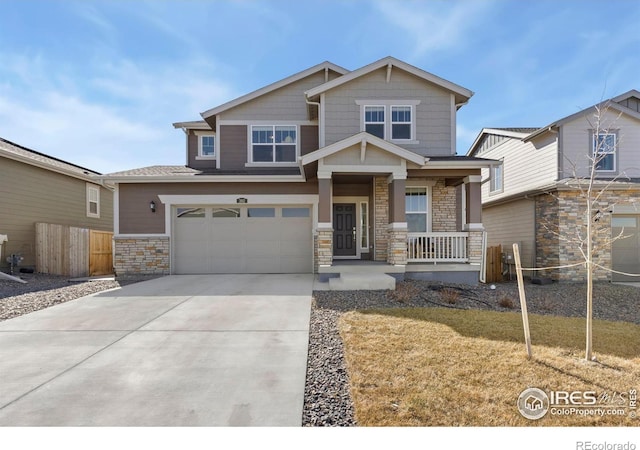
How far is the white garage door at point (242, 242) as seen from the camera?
435 inches

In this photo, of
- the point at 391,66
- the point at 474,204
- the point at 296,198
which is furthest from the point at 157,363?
the point at 391,66

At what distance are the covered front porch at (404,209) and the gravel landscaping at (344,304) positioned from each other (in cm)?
80

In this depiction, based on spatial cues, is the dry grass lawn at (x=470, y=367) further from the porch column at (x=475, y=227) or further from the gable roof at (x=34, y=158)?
the gable roof at (x=34, y=158)

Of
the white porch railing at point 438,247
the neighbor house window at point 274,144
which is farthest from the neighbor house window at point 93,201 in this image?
the white porch railing at point 438,247

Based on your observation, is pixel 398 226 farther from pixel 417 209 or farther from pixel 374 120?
pixel 374 120

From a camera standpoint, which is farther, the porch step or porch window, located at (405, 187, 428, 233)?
porch window, located at (405, 187, 428, 233)

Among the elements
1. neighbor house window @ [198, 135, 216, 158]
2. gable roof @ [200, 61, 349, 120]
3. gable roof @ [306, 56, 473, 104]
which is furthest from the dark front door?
neighbor house window @ [198, 135, 216, 158]

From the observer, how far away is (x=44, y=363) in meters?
3.85

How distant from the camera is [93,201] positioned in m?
16.1

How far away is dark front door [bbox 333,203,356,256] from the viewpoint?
11648 millimetres

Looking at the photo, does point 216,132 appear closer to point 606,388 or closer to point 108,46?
point 108,46

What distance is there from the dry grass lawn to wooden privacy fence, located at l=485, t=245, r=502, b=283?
21.4ft

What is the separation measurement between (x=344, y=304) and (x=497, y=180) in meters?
12.4

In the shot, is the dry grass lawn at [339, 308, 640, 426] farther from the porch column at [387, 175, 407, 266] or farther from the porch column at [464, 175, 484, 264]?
the porch column at [464, 175, 484, 264]
